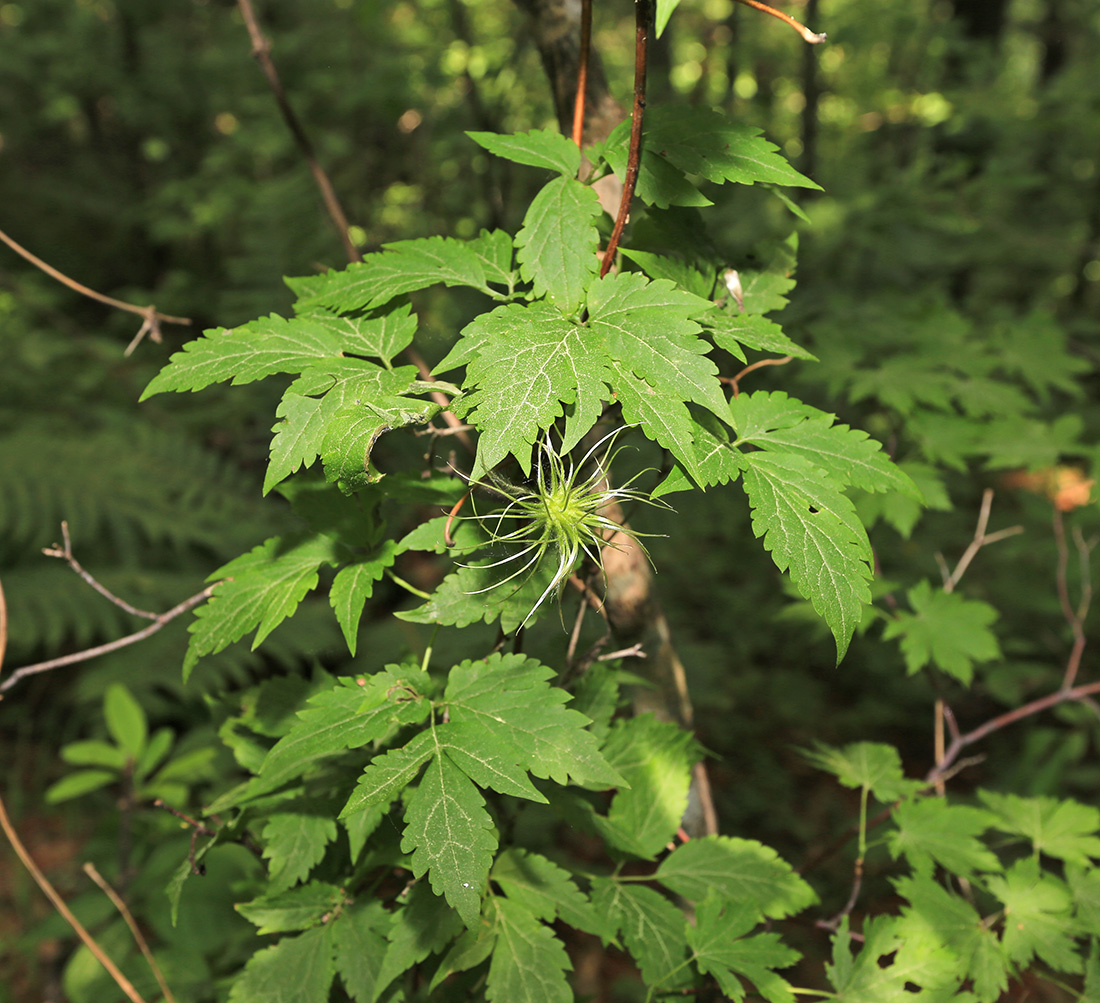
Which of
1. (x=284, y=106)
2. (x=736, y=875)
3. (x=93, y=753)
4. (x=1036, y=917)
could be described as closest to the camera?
(x=736, y=875)

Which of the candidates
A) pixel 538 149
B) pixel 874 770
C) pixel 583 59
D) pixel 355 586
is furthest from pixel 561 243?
pixel 874 770

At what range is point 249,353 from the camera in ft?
3.09

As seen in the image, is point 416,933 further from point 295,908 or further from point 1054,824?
point 1054,824

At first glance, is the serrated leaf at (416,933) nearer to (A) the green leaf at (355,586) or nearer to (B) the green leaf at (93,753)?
(A) the green leaf at (355,586)

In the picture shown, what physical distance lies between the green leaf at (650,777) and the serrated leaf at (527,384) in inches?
25.4

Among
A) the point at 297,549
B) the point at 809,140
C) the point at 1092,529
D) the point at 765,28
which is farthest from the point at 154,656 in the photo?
the point at 765,28

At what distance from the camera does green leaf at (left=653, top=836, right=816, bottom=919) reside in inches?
46.1

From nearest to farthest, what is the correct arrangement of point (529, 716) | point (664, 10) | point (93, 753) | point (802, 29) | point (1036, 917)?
point (664, 10) < point (802, 29) < point (529, 716) < point (1036, 917) < point (93, 753)

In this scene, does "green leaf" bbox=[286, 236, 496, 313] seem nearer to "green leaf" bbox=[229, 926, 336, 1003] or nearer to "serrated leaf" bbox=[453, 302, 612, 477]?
"serrated leaf" bbox=[453, 302, 612, 477]

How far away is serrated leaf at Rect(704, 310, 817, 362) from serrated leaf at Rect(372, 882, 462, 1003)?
2.74 ft

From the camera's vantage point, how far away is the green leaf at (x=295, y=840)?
43.2 inches

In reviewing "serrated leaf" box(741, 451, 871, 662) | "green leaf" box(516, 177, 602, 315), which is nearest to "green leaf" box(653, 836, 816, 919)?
"serrated leaf" box(741, 451, 871, 662)

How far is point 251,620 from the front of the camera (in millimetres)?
996

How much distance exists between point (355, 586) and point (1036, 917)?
1.33 m
